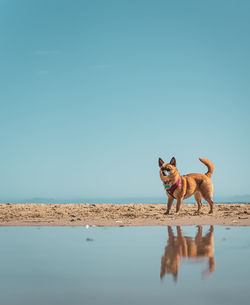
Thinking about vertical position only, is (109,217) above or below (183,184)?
below

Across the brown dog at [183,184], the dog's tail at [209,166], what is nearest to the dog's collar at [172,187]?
the brown dog at [183,184]

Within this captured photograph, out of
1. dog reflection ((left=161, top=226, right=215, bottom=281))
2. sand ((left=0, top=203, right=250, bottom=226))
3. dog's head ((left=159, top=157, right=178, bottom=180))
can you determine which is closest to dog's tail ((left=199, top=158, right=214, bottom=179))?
sand ((left=0, top=203, right=250, bottom=226))

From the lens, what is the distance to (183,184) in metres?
13.7

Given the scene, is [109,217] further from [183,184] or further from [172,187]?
[183,184]

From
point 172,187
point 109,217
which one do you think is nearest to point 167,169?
point 172,187

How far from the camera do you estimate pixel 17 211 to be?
51.8 ft

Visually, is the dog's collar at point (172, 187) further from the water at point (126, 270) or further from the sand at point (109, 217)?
the water at point (126, 270)

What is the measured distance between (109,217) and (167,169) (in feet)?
8.88

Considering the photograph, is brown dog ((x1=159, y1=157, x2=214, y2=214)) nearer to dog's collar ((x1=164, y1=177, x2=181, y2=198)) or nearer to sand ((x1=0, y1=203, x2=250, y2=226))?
dog's collar ((x1=164, y1=177, x2=181, y2=198))

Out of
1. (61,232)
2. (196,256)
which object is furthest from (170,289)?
(61,232)

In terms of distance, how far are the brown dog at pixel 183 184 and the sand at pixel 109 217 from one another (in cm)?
65

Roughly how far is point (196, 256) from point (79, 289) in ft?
7.60

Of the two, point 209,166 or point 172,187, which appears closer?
point 172,187

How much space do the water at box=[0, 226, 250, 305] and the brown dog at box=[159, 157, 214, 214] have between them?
488 cm
